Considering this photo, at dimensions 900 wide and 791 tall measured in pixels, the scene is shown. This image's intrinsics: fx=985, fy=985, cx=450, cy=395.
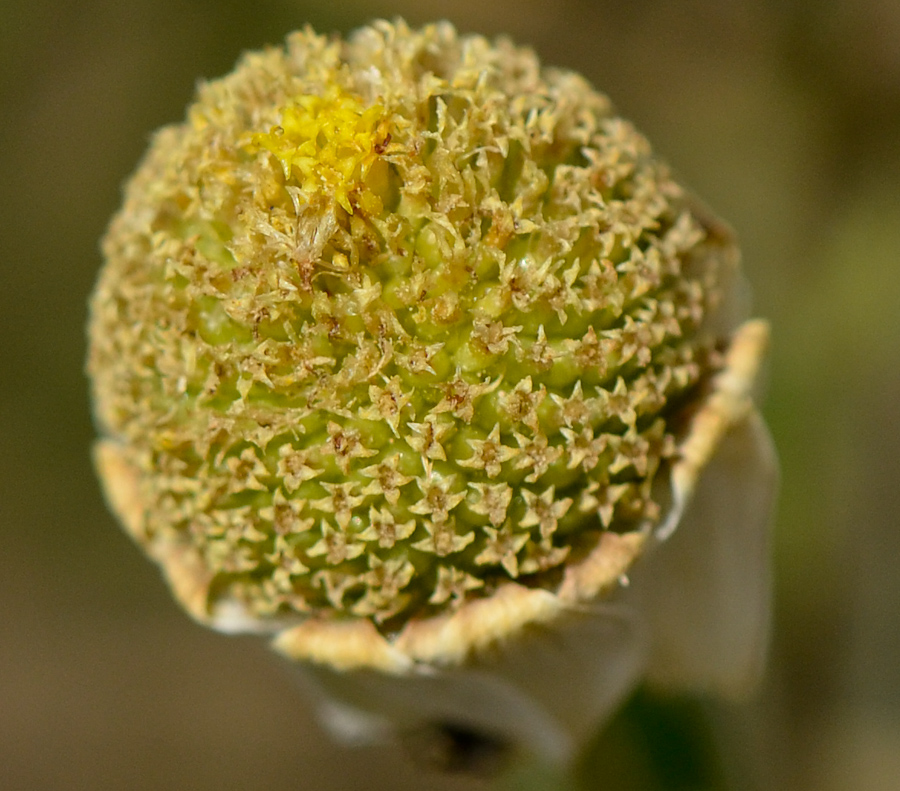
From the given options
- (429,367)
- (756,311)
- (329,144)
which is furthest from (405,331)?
(756,311)

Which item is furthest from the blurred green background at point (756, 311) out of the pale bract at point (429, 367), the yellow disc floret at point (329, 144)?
the yellow disc floret at point (329, 144)

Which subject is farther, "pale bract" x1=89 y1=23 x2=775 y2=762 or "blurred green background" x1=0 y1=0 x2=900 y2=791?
"blurred green background" x1=0 y1=0 x2=900 y2=791

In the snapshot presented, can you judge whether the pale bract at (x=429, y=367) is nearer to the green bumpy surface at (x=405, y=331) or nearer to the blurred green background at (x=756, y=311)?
the green bumpy surface at (x=405, y=331)

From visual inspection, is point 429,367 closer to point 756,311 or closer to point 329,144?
point 329,144

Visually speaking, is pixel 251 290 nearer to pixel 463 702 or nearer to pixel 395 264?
pixel 395 264

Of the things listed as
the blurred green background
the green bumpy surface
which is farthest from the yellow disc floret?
the blurred green background

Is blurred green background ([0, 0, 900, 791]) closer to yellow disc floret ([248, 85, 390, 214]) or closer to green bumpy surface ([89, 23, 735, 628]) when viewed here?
green bumpy surface ([89, 23, 735, 628])

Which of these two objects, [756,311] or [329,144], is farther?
[756,311]
